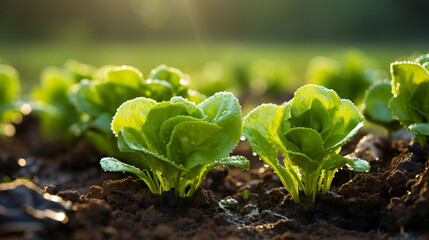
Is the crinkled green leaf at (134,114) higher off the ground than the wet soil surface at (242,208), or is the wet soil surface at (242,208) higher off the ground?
the crinkled green leaf at (134,114)

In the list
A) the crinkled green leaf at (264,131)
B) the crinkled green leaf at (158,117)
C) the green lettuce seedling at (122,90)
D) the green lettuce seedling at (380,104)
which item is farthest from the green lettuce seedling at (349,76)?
the crinkled green leaf at (158,117)

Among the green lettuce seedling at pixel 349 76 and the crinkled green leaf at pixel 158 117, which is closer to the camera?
the crinkled green leaf at pixel 158 117

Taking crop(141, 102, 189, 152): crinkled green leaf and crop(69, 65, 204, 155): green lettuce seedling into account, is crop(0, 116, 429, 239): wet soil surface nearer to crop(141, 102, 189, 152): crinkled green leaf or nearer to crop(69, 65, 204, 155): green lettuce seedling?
crop(141, 102, 189, 152): crinkled green leaf

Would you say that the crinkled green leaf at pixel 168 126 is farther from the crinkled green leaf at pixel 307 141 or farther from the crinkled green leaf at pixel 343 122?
the crinkled green leaf at pixel 343 122

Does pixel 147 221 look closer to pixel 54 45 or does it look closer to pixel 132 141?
pixel 132 141

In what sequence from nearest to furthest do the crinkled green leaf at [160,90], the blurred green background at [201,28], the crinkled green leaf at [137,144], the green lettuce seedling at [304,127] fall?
1. the crinkled green leaf at [137,144]
2. the green lettuce seedling at [304,127]
3. the crinkled green leaf at [160,90]
4. the blurred green background at [201,28]

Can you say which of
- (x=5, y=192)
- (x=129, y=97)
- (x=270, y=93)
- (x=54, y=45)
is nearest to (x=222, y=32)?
(x=54, y=45)

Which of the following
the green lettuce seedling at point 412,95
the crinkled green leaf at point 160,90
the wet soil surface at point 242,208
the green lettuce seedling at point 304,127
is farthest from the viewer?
the crinkled green leaf at point 160,90
